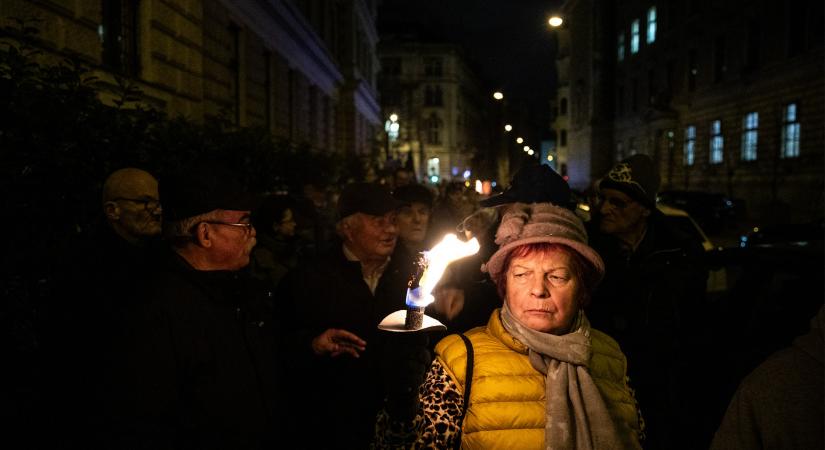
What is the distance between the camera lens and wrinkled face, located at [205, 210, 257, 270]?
8.43 feet

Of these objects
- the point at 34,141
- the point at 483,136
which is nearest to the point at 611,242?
the point at 34,141

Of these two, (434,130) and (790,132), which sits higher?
(434,130)

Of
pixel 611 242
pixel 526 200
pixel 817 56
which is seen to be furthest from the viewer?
pixel 817 56

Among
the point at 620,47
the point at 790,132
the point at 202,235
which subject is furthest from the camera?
the point at 620,47

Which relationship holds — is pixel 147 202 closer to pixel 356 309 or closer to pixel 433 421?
pixel 356 309

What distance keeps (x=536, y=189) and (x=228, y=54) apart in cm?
1351

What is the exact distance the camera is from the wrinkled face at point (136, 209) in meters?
Result: 3.94

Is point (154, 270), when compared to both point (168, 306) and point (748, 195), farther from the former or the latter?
point (748, 195)

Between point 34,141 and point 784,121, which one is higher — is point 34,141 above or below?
below

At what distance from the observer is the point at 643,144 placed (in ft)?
153

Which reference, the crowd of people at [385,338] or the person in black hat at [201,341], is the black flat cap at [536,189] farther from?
the person in black hat at [201,341]

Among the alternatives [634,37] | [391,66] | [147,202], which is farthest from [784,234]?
[391,66]

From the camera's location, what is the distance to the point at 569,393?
2.10 metres

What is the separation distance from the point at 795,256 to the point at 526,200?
2.68 metres
